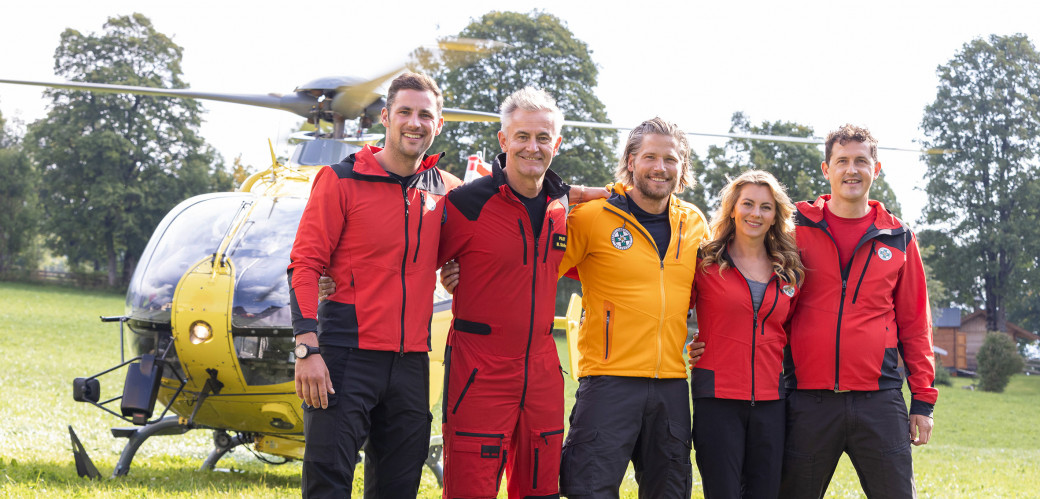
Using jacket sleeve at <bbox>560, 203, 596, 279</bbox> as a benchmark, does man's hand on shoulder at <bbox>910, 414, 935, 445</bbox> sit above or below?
below

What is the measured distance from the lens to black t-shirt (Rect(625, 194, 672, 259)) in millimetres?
4094

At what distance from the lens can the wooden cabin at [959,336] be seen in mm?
41312

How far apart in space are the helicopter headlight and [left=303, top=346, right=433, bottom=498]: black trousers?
275cm

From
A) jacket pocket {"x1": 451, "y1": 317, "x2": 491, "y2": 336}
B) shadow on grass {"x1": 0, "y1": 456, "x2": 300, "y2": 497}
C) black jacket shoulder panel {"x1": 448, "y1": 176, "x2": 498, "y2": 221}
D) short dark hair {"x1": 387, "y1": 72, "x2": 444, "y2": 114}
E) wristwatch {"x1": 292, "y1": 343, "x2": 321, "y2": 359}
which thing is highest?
short dark hair {"x1": 387, "y1": 72, "x2": 444, "y2": 114}

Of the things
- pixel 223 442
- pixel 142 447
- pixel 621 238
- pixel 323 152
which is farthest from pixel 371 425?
pixel 142 447

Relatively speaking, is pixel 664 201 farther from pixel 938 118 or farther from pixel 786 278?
pixel 938 118

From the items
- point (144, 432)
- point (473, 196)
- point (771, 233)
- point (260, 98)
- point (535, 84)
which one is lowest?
point (144, 432)

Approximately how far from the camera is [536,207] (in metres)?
4.01

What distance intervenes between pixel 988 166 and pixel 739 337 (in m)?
40.8

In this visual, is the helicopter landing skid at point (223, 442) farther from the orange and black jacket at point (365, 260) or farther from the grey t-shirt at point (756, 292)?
the grey t-shirt at point (756, 292)

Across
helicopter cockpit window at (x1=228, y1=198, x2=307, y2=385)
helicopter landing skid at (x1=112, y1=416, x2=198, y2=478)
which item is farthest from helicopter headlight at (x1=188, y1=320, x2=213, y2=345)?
helicopter landing skid at (x1=112, y1=416, x2=198, y2=478)

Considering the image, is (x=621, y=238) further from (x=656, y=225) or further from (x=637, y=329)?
(x=637, y=329)

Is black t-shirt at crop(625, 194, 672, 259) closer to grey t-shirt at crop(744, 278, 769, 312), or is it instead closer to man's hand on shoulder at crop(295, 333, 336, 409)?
grey t-shirt at crop(744, 278, 769, 312)

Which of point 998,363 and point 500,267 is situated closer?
point 500,267
